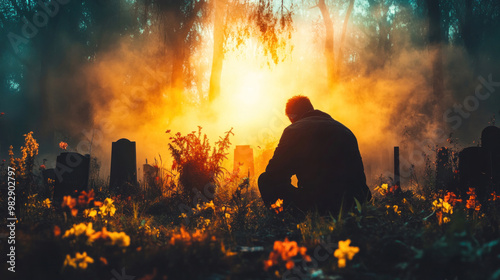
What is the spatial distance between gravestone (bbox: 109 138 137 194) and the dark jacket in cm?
358

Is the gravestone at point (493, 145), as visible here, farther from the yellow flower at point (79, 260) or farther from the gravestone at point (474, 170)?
the yellow flower at point (79, 260)

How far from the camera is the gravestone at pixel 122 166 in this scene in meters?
6.33

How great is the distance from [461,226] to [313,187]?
185 centimetres

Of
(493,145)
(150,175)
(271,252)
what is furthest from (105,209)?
(493,145)

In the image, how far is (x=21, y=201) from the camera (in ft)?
13.5

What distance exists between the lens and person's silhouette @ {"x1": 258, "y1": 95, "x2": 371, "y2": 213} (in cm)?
362

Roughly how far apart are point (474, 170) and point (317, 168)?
2.97 metres

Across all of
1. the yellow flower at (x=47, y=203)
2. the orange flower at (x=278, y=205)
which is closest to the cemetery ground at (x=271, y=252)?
the orange flower at (x=278, y=205)

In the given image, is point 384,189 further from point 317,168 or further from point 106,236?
point 106,236

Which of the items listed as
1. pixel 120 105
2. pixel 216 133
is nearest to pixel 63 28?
pixel 120 105

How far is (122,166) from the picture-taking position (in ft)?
21.1

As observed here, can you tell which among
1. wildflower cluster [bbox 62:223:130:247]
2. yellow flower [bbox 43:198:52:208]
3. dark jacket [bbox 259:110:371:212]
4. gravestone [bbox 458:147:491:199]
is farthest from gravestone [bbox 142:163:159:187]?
gravestone [bbox 458:147:491:199]

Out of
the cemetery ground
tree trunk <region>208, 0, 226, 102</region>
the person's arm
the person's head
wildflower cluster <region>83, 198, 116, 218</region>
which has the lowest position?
the cemetery ground

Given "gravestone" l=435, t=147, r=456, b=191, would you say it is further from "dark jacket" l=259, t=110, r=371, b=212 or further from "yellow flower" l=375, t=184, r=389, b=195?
"dark jacket" l=259, t=110, r=371, b=212
